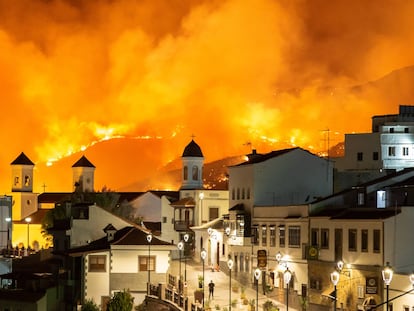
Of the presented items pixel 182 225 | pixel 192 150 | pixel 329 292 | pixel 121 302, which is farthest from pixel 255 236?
pixel 192 150

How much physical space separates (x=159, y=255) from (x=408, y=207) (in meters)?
19.8

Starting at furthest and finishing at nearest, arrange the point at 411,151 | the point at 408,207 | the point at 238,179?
the point at 411,151
the point at 238,179
the point at 408,207

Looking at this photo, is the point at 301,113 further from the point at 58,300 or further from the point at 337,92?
the point at 58,300

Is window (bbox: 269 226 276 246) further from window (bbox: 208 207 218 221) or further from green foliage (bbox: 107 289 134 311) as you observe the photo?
window (bbox: 208 207 218 221)

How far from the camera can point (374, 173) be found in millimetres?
102000

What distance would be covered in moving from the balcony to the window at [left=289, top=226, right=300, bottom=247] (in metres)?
26.2

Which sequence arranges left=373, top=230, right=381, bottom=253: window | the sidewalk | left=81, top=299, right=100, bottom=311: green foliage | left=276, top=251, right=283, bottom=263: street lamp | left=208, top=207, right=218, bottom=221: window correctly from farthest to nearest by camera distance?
left=208, top=207, right=218, bottom=221: window, left=81, top=299, right=100, bottom=311: green foliage, left=276, top=251, right=283, bottom=263: street lamp, the sidewalk, left=373, top=230, right=381, bottom=253: window

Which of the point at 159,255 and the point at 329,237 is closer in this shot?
the point at 329,237

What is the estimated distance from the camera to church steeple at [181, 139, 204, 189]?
10588cm

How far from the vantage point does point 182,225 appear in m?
99.4

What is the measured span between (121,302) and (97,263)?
20.1ft

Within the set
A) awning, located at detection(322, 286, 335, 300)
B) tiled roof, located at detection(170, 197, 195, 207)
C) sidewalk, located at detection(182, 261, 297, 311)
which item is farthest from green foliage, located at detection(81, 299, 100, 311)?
tiled roof, located at detection(170, 197, 195, 207)

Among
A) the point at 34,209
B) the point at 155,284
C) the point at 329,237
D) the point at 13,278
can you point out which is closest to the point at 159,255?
the point at 155,284

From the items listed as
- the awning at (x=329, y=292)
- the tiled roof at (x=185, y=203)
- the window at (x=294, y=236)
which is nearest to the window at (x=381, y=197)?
the window at (x=294, y=236)
